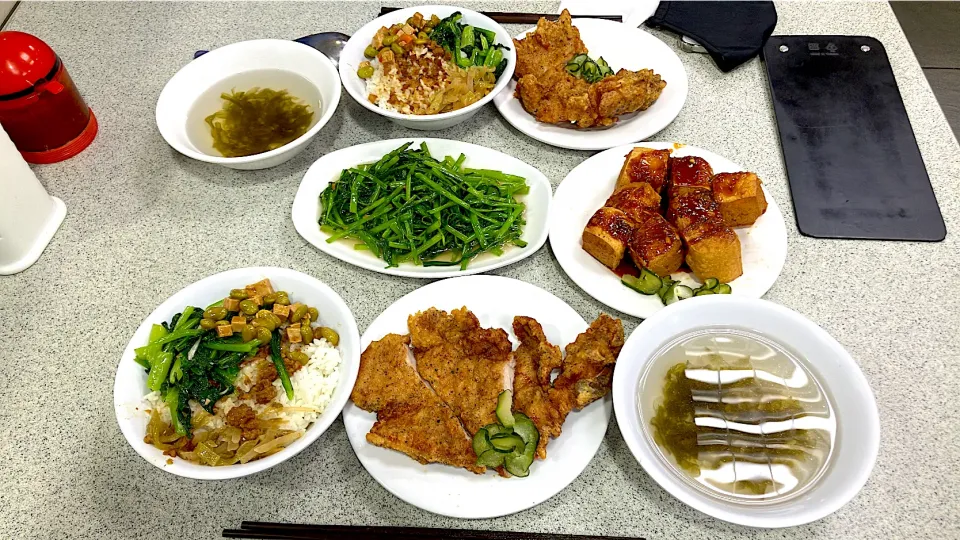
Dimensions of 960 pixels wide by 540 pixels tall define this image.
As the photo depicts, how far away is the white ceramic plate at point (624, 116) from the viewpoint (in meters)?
2.35

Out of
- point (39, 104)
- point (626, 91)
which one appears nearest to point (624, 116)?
point (626, 91)

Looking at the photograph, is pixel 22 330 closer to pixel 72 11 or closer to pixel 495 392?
pixel 495 392

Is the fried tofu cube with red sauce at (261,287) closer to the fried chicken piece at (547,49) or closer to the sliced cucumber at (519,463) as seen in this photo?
the sliced cucumber at (519,463)

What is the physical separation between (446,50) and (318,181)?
79cm

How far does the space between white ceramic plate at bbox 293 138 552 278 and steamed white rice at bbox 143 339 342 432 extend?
40cm

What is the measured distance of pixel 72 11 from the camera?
3.05 meters

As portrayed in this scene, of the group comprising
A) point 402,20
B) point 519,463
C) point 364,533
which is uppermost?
point 402,20

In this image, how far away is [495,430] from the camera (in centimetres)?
158

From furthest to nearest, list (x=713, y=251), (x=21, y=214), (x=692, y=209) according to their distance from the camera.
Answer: (x=21, y=214) < (x=692, y=209) < (x=713, y=251)

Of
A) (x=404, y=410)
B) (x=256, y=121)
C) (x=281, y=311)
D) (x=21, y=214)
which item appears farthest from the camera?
(x=256, y=121)

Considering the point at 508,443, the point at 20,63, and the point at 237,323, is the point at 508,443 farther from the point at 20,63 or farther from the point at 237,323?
the point at 20,63

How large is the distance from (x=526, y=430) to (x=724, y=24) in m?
2.13

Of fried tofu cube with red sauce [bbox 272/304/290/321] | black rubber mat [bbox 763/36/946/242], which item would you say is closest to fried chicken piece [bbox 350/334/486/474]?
fried tofu cube with red sauce [bbox 272/304/290/321]

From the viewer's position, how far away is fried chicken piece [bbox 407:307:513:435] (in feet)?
5.46
